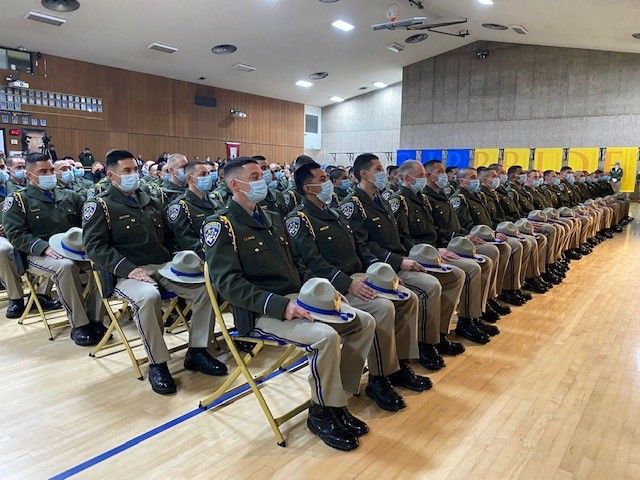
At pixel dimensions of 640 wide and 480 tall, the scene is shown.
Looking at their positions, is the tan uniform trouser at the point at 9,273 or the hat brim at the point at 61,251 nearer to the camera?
the hat brim at the point at 61,251

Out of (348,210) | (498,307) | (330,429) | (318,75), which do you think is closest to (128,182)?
(348,210)

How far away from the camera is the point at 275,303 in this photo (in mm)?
2195

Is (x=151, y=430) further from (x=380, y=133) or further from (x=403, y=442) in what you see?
(x=380, y=133)

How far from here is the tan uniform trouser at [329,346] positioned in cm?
211

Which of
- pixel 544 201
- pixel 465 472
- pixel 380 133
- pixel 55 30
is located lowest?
pixel 465 472

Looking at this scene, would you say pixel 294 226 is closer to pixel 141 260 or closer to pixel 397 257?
pixel 397 257

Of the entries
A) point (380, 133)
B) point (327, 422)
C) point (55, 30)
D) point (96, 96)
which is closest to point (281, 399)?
point (327, 422)

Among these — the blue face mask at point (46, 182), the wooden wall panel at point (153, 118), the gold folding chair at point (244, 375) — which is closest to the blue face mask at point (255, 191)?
the gold folding chair at point (244, 375)

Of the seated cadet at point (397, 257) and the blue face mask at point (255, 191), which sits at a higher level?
the blue face mask at point (255, 191)

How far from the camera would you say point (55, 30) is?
10.1m

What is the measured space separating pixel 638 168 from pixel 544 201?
7.40 meters

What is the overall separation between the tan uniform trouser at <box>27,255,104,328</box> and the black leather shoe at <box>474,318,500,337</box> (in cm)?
292

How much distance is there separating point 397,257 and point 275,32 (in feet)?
32.2

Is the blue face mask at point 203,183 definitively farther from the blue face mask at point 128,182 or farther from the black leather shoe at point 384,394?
the black leather shoe at point 384,394
